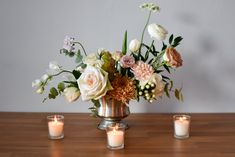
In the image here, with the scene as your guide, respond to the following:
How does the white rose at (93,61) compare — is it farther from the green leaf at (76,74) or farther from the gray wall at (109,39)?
the gray wall at (109,39)

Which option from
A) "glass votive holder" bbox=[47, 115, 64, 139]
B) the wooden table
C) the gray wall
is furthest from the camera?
the gray wall

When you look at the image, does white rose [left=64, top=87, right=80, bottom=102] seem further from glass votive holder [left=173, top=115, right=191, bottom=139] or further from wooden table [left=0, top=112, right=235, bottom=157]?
glass votive holder [left=173, top=115, right=191, bottom=139]

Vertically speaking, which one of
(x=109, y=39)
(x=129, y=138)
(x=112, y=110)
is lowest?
(x=129, y=138)

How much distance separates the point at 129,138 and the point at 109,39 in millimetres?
500

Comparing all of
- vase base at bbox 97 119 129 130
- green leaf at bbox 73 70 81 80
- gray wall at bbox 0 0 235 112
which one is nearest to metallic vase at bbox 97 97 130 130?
Result: vase base at bbox 97 119 129 130

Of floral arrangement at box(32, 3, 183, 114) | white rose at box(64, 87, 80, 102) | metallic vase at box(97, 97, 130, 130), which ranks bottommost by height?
metallic vase at box(97, 97, 130, 130)

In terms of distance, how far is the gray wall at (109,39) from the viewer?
1.60 meters

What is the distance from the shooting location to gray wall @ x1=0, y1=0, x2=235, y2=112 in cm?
160

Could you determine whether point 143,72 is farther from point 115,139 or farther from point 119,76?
point 115,139

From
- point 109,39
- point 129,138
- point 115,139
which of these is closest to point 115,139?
point 115,139

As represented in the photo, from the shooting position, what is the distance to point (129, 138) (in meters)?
1.32

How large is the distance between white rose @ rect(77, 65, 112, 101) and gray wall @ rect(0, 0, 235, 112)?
1.29 feet

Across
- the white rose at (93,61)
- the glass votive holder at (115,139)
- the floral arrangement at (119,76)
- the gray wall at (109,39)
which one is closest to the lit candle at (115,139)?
the glass votive holder at (115,139)

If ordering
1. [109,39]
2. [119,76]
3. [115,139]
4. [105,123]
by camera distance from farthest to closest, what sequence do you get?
1. [109,39]
2. [105,123]
3. [119,76]
4. [115,139]
